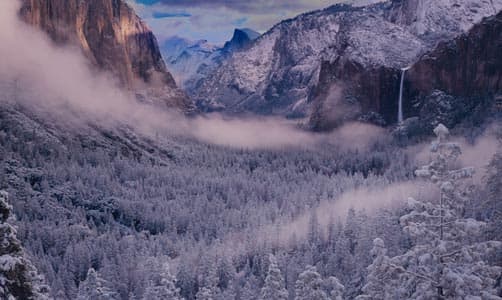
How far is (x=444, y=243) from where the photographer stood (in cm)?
1831

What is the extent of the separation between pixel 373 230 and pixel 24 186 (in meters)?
104

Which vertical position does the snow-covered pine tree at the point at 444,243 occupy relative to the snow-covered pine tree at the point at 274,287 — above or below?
above

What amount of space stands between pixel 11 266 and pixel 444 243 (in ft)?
51.4

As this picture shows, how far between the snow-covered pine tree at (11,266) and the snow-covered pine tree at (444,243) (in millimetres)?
14036

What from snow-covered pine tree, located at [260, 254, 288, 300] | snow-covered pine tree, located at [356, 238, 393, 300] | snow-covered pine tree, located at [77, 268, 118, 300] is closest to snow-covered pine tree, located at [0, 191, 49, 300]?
snow-covered pine tree, located at [356, 238, 393, 300]

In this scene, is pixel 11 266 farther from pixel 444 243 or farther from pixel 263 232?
pixel 263 232

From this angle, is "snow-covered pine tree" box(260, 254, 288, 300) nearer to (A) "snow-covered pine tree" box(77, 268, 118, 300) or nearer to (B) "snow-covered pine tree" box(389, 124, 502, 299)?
(A) "snow-covered pine tree" box(77, 268, 118, 300)

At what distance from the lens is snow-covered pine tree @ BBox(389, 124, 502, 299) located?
18.2m

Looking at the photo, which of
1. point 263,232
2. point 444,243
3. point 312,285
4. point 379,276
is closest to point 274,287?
point 312,285

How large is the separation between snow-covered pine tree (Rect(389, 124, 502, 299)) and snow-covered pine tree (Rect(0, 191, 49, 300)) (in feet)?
46.1

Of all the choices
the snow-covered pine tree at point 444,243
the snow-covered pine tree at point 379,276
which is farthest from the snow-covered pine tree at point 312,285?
the snow-covered pine tree at point 444,243

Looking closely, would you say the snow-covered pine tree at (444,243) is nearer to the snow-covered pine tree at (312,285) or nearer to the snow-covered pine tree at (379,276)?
the snow-covered pine tree at (379,276)

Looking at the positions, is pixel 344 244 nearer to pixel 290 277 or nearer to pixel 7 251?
pixel 290 277

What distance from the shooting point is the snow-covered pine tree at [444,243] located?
59.7ft
